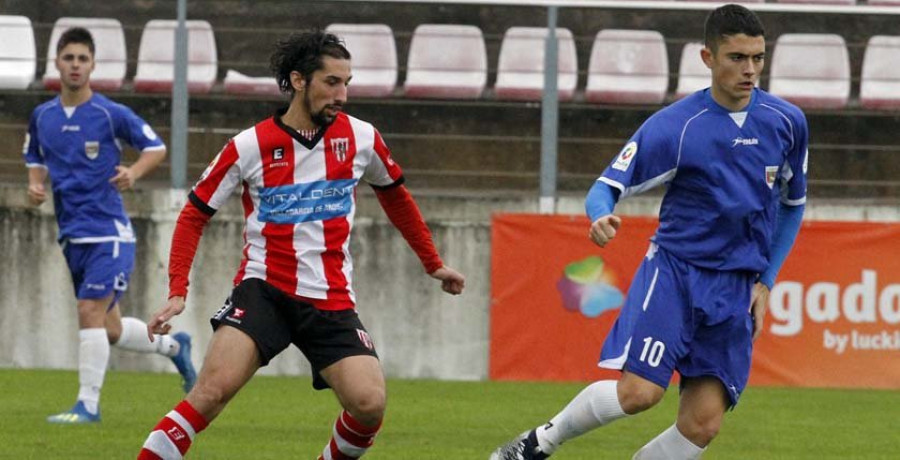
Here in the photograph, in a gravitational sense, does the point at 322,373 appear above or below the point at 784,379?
above

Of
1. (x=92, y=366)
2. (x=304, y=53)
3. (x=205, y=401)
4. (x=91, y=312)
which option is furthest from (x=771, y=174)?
(x=91, y=312)

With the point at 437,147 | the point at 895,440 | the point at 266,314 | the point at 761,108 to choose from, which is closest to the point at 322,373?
the point at 266,314

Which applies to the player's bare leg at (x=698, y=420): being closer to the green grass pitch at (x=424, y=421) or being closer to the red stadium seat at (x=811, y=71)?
the green grass pitch at (x=424, y=421)

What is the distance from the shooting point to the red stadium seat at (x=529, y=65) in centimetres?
1430

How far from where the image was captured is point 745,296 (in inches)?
255

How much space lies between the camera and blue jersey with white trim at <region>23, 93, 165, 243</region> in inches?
398

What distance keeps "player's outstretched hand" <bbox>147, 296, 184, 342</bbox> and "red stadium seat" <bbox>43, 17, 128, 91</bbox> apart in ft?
26.6

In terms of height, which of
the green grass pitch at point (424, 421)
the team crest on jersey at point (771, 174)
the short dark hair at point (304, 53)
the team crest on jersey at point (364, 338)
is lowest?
the green grass pitch at point (424, 421)

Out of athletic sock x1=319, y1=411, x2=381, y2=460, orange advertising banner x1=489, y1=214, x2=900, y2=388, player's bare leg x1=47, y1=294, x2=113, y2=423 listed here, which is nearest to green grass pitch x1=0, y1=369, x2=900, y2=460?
player's bare leg x1=47, y1=294, x2=113, y2=423

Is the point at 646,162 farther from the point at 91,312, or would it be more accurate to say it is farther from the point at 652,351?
the point at 91,312

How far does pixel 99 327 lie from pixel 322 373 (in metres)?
3.61

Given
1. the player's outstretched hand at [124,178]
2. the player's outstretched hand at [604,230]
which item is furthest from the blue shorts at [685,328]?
the player's outstretched hand at [124,178]

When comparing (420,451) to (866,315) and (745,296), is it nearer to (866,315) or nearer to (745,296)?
(745,296)

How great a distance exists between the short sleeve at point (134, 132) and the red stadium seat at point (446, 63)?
4568 mm
